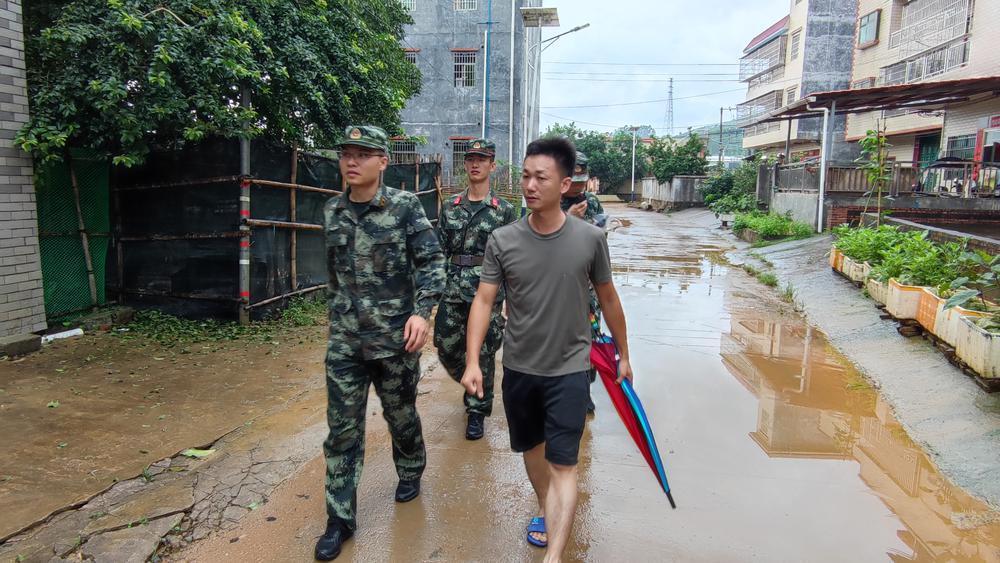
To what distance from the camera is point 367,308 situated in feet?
9.96

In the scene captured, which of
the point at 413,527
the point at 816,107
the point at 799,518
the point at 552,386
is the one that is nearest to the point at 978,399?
the point at 799,518

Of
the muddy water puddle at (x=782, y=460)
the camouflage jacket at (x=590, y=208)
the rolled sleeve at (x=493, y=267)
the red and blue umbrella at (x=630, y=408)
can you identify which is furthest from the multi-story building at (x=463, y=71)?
the rolled sleeve at (x=493, y=267)

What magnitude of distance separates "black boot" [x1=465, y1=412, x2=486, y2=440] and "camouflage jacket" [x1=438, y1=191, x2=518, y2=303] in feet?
2.58

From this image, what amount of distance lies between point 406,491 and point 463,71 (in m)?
23.7

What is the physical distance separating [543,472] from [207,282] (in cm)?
570

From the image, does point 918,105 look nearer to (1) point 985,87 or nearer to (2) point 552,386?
(1) point 985,87

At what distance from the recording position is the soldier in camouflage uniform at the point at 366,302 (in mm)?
3000

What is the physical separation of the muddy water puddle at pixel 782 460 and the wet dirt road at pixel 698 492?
12 mm

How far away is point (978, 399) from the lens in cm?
464

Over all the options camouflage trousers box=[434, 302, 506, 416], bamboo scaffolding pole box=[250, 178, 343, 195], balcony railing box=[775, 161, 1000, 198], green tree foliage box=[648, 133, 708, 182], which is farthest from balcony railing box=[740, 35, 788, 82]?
camouflage trousers box=[434, 302, 506, 416]

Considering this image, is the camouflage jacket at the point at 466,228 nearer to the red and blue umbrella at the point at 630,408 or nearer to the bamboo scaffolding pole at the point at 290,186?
the red and blue umbrella at the point at 630,408

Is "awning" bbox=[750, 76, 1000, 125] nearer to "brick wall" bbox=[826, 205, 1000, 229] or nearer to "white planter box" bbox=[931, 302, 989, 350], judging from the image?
"brick wall" bbox=[826, 205, 1000, 229]

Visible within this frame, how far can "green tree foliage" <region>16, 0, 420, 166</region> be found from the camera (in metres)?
6.12

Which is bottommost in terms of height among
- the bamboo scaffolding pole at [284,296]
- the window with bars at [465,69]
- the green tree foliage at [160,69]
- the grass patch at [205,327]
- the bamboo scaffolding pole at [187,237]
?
the grass patch at [205,327]
